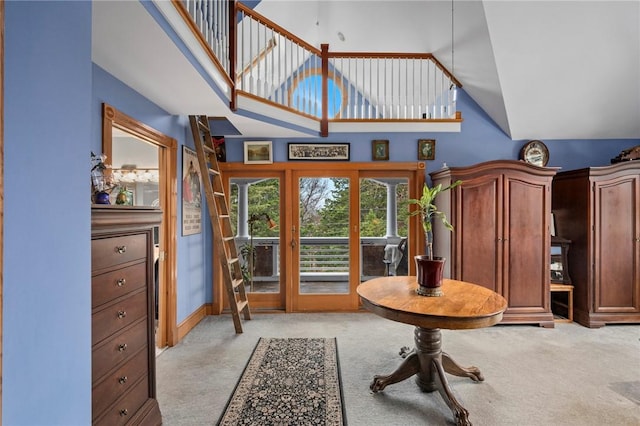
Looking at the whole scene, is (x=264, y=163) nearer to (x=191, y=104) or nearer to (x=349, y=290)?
(x=191, y=104)

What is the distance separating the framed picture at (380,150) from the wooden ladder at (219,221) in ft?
6.51

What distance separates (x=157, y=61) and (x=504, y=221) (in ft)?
11.8

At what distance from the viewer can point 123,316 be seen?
1.51 meters

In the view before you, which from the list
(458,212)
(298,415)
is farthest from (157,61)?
(458,212)

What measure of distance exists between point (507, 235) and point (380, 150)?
70.5 inches

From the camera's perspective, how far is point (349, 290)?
4.01m

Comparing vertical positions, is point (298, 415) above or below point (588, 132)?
below

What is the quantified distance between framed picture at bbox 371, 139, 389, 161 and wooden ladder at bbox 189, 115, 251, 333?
1984 millimetres

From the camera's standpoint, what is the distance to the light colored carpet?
1.96 metres

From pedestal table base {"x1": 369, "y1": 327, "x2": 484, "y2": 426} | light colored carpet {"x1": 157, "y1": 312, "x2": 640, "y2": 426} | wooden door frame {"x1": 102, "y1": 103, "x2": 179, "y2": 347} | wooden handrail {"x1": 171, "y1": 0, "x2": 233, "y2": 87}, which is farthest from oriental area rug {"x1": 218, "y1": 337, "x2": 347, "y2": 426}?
wooden handrail {"x1": 171, "y1": 0, "x2": 233, "y2": 87}

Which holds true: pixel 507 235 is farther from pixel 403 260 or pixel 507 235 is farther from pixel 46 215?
pixel 46 215

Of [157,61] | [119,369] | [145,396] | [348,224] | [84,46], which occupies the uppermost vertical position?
[157,61]

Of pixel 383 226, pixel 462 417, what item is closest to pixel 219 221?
pixel 383 226

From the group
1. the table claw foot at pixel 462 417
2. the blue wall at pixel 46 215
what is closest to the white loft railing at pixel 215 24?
the blue wall at pixel 46 215
